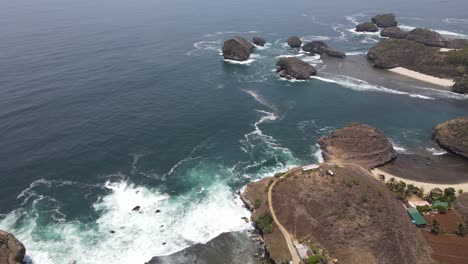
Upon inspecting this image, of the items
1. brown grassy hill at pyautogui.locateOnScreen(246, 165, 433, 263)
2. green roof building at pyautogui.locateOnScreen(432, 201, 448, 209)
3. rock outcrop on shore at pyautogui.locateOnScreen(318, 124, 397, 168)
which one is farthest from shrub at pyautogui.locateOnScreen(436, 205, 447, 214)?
rock outcrop on shore at pyautogui.locateOnScreen(318, 124, 397, 168)

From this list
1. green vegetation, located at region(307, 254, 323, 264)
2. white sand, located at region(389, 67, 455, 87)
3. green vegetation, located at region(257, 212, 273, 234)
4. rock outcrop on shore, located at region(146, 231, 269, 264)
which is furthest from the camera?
white sand, located at region(389, 67, 455, 87)

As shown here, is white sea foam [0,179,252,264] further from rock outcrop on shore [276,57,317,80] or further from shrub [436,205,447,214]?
rock outcrop on shore [276,57,317,80]

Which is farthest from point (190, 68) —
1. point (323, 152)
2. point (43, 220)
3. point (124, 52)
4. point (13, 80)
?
point (43, 220)

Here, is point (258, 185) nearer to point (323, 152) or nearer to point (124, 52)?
point (323, 152)

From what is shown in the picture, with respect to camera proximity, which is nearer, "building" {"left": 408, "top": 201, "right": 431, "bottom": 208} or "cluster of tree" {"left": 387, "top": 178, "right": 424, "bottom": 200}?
"building" {"left": 408, "top": 201, "right": 431, "bottom": 208}

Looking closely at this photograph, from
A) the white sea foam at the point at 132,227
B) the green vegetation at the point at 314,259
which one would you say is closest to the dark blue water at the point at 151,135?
the white sea foam at the point at 132,227
